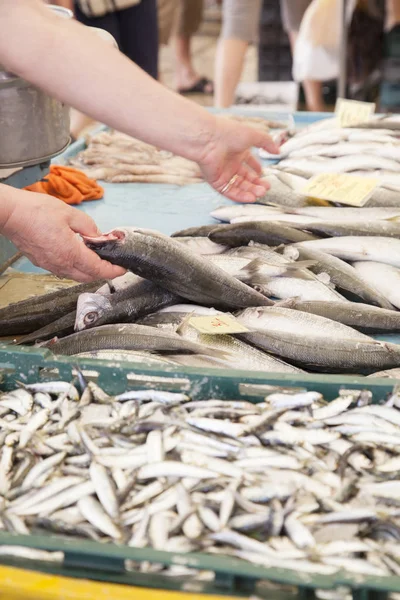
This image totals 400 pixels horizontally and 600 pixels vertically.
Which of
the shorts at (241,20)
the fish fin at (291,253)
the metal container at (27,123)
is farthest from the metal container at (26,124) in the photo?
the shorts at (241,20)

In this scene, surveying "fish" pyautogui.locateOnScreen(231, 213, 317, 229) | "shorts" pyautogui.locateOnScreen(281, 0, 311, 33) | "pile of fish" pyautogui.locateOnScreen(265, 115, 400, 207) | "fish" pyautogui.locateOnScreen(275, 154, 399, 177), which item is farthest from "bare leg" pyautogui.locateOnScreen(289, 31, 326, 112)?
"fish" pyautogui.locateOnScreen(231, 213, 317, 229)

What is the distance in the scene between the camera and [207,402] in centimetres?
166

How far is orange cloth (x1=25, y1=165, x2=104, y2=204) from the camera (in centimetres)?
342

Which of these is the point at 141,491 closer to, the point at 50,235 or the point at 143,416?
the point at 143,416

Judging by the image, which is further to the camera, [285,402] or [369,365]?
[369,365]

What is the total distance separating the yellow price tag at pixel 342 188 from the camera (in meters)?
3.16

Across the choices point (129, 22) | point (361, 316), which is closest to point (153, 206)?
point (361, 316)

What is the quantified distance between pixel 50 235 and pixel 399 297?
47.4 inches

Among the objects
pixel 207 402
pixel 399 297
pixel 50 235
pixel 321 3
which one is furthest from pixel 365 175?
pixel 321 3

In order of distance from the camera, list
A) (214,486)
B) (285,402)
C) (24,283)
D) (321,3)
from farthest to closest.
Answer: (321,3) < (24,283) < (285,402) < (214,486)

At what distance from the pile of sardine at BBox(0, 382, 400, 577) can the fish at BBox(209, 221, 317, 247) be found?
1190 millimetres

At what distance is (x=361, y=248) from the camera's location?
271cm

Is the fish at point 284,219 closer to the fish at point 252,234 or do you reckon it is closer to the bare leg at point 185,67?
the fish at point 252,234

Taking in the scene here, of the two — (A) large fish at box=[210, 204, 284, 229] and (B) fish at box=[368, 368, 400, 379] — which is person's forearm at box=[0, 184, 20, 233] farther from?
(A) large fish at box=[210, 204, 284, 229]
